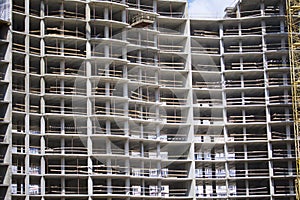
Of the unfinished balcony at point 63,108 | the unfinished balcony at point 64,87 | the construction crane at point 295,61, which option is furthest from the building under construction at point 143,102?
the construction crane at point 295,61

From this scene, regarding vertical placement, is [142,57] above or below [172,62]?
above

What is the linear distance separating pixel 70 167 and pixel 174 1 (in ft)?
87.3

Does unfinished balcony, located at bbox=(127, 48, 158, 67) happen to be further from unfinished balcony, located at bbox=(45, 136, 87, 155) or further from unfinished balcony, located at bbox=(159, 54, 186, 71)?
unfinished balcony, located at bbox=(45, 136, 87, 155)

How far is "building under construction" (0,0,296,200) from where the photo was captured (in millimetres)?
77812

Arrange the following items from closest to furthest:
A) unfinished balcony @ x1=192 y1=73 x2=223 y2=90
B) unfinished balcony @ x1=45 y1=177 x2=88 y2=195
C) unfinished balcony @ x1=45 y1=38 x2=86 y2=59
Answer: unfinished balcony @ x1=45 y1=177 x2=88 y2=195 → unfinished balcony @ x1=45 y1=38 x2=86 y2=59 → unfinished balcony @ x1=192 y1=73 x2=223 y2=90

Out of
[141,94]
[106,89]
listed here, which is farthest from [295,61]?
[106,89]

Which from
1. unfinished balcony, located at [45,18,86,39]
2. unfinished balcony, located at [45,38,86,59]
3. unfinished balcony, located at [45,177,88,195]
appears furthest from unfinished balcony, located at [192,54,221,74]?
unfinished balcony, located at [45,177,88,195]

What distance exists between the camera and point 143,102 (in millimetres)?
83938

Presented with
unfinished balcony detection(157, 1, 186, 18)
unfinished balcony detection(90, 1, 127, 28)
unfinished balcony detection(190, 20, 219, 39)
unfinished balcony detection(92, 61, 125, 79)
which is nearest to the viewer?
unfinished balcony detection(92, 61, 125, 79)

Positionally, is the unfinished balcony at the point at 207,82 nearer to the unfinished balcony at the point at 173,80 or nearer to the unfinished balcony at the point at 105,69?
the unfinished balcony at the point at 173,80

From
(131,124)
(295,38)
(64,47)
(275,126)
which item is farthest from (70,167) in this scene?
(295,38)

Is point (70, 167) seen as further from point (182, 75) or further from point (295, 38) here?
point (295, 38)

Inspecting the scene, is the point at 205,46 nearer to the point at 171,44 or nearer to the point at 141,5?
the point at 171,44

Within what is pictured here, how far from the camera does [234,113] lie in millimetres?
91062
